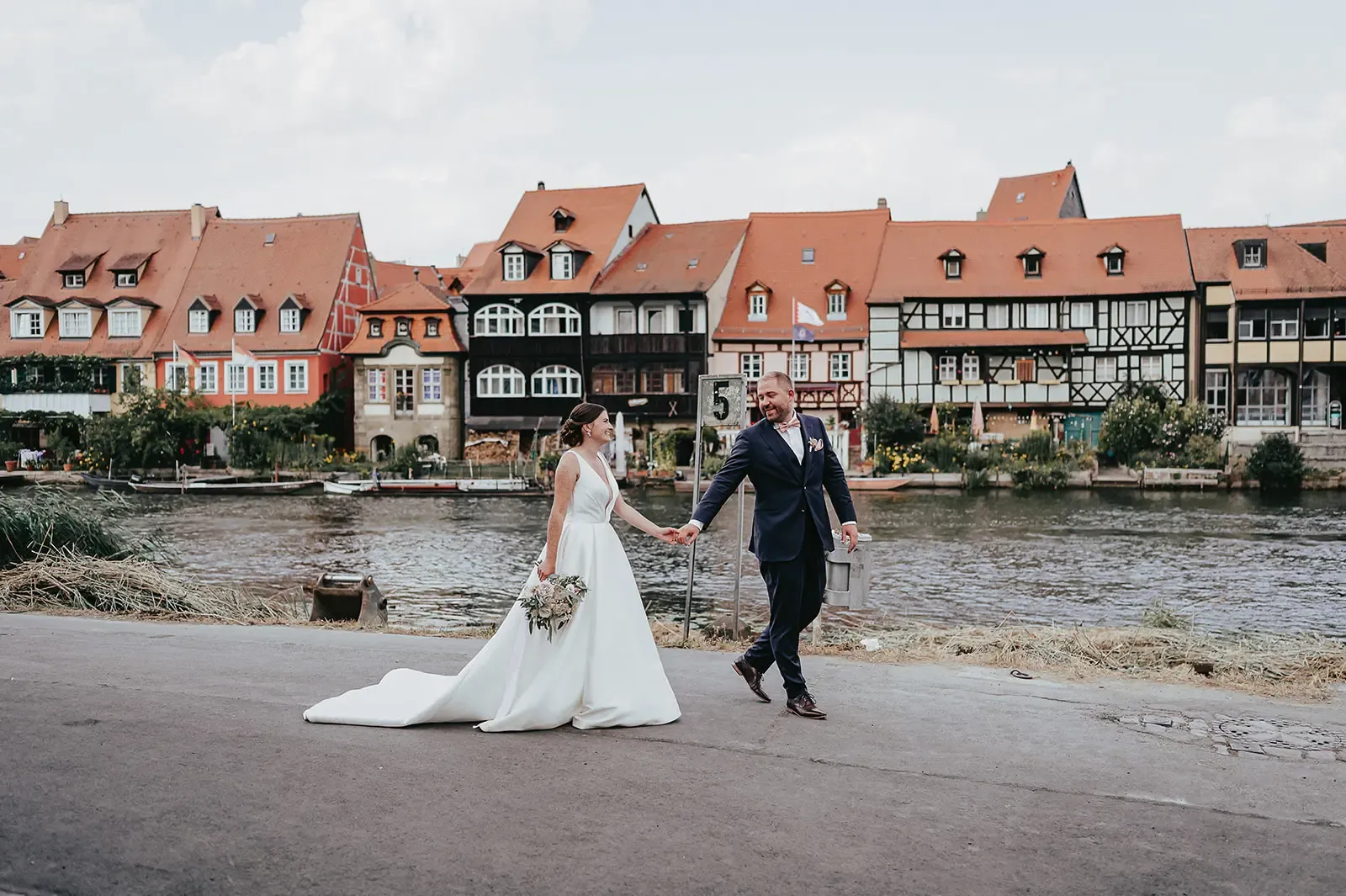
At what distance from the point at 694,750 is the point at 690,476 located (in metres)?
39.8

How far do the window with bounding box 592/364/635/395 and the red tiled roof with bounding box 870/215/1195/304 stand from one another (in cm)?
1074

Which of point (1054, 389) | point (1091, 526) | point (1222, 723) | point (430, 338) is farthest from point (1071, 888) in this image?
point (430, 338)

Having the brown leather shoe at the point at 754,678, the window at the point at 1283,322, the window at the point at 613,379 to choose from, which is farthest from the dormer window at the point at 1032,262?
the brown leather shoe at the point at 754,678

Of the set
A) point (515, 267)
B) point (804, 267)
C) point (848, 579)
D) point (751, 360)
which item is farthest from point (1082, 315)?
point (848, 579)

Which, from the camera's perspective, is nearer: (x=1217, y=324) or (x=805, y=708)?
(x=805, y=708)

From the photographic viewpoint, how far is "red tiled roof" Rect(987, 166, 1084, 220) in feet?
200

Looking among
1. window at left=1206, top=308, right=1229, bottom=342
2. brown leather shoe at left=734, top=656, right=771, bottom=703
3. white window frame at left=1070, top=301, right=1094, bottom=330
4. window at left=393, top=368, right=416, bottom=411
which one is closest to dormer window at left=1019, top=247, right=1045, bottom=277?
white window frame at left=1070, top=301, right=1094, bottom=330

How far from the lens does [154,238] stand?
59.8m

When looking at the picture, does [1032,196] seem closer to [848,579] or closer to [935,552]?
[935,552]

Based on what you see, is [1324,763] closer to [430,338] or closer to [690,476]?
[690,476]

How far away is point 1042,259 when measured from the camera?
167 ft

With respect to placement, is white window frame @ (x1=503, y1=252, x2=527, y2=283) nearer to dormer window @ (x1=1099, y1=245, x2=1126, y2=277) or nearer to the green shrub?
dormer window @ (x1=1099, y1=245, x2=1126, y2=277)

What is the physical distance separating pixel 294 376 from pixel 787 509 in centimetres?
5063

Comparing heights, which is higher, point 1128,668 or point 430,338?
point 430,338
